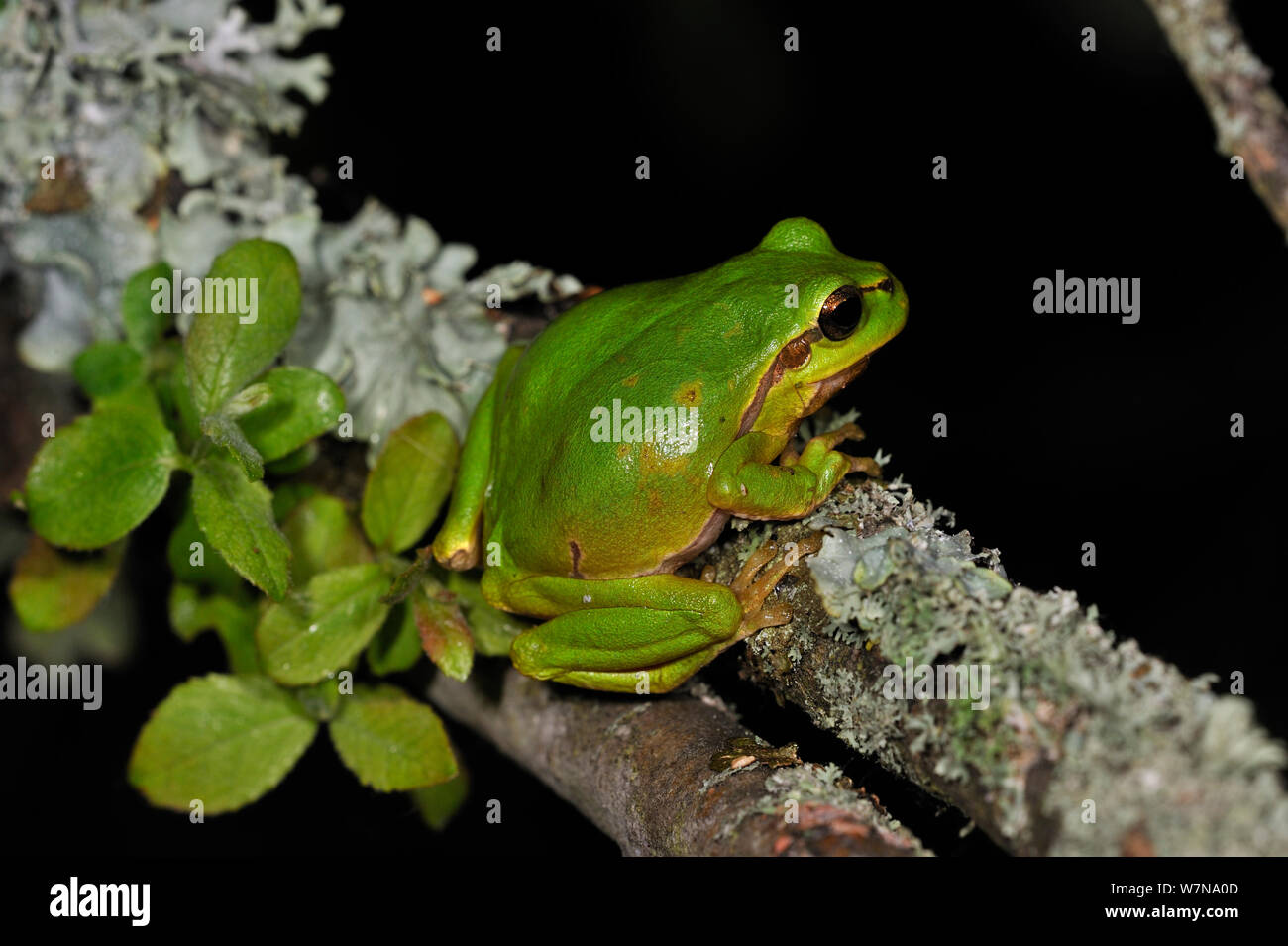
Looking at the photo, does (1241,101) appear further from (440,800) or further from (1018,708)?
(440,800)

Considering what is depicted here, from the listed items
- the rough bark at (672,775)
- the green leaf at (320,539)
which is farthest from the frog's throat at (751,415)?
the green leaf at (320,539)

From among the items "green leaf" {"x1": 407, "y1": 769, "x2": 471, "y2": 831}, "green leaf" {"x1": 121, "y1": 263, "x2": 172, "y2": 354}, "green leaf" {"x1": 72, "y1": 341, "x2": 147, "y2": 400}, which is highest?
"green leaf" {"x1": 121, "y1": 263, "x2": 172, "y2": 354}

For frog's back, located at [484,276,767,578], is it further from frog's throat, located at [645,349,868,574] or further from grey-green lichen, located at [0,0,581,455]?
grey-green lichen, located at [0,0,581,455]

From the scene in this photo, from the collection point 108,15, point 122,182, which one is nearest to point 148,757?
point 122,182

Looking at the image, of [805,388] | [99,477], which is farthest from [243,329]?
[805,388]

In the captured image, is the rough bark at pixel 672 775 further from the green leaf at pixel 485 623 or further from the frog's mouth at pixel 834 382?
the frog's mouth at pixel 834 382

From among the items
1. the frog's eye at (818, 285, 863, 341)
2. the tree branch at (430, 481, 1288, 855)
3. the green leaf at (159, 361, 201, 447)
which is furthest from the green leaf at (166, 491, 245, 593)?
the frog's eye at (818, 285, 863, 341)

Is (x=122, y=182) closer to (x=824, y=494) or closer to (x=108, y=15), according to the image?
(x=108, y=15)

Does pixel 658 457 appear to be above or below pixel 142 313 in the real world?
below
